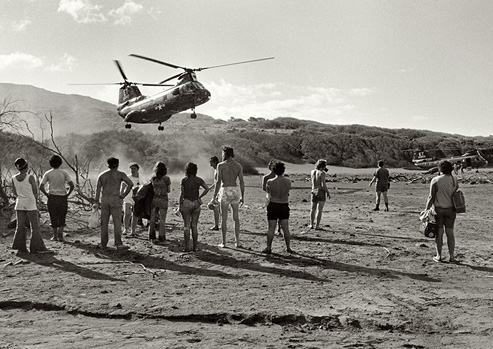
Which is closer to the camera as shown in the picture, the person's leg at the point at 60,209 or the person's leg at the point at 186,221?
the person's leg at the point at 186,221

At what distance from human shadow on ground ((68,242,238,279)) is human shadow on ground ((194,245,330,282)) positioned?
A: 542 mm

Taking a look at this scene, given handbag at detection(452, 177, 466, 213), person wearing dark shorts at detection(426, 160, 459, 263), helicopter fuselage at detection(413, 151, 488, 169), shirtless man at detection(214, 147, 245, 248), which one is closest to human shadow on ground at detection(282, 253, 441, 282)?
person wearing dark shorts at detection(426, 160, 459, 263)

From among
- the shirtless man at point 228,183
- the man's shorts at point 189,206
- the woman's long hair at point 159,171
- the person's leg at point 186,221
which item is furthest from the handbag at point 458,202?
the woman's long hair at point 159,171

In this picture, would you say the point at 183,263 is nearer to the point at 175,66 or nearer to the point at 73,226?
the point at 73,226

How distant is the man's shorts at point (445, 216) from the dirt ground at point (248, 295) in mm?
722

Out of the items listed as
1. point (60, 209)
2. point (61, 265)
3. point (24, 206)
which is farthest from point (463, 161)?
point (61, 265)

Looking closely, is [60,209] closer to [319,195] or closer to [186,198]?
[186,198]

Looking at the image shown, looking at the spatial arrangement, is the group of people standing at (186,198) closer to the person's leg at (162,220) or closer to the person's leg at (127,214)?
the person's leg at (162,220)

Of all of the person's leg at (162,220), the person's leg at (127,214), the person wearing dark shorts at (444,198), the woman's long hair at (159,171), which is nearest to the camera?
the person wearing dark shorts at (444,198)

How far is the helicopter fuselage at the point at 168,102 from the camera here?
24.4 metres

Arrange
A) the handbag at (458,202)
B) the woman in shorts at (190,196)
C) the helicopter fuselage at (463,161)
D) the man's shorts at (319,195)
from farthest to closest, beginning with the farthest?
the helicopter fuselage at (463,161), the man's shorts at (319,195), the woman in shorts at (190,196), the handbag at (458,202)

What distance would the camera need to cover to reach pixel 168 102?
25.1m

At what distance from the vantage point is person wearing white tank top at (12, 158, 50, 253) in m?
8.86

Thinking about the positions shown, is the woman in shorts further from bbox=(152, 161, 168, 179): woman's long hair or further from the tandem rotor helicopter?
the tandem rotor helicopter
